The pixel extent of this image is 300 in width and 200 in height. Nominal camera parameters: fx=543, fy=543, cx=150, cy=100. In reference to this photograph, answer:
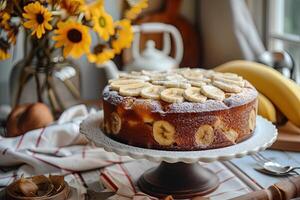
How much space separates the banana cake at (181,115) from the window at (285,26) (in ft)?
2.15

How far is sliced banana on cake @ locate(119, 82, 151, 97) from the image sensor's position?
0.85m

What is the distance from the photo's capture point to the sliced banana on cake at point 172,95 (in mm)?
809

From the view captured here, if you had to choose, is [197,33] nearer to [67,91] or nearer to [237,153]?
[67,91]

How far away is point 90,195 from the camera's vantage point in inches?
33.9

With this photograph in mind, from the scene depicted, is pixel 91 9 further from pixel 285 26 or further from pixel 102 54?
pixel 285 26

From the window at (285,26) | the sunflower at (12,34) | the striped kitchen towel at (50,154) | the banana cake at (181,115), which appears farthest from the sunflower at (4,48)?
the window at (285,26)

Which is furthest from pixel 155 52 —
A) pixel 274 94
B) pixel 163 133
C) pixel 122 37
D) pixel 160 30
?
pixel 163 133

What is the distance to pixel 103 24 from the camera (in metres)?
1.03

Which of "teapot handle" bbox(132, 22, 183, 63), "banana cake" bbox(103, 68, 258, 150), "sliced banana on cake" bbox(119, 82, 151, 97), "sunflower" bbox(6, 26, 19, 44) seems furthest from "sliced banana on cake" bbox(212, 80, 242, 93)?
"teapot handle" bbox(132, 22, 183, 63)

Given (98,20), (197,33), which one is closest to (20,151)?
(98,20)

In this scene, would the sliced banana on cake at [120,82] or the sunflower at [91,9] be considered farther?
the sunflower at [91,9]

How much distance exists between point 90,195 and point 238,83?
301 mm

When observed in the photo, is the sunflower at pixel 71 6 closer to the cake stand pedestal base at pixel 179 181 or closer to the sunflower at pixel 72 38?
the sunflower at pixel 72 38

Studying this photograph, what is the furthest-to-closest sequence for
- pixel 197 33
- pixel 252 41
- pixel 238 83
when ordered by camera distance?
pixel 197 33 < pixel 252 41 < pixel 238 83
